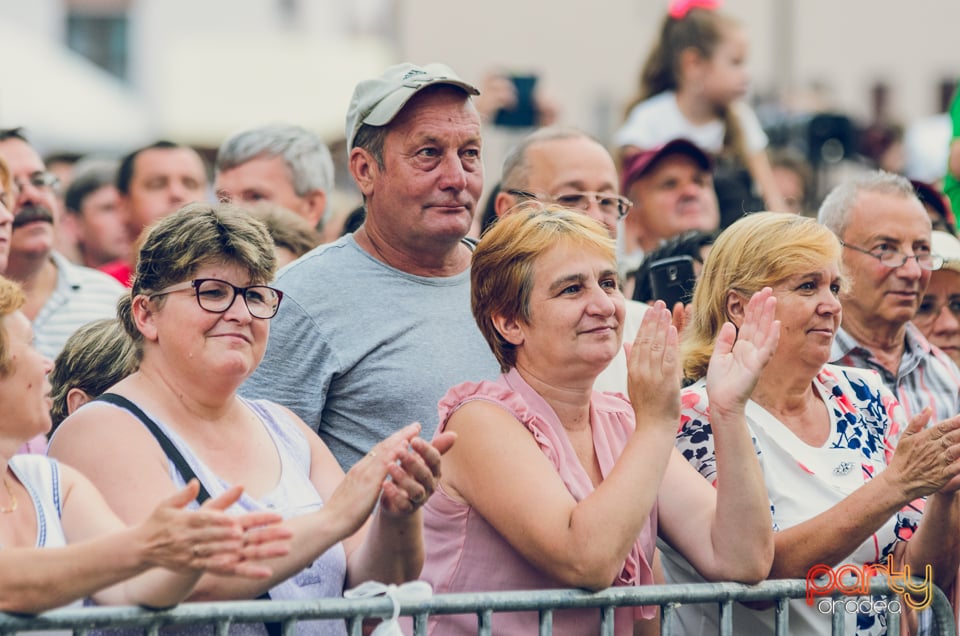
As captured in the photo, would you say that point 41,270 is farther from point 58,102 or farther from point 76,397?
point 58,102

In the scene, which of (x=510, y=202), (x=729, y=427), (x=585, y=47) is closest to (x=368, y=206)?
(x=510, y=202)

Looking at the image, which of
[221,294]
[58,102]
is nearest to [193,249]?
[221,294]

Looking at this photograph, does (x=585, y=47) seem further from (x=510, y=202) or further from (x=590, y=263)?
(x=590, y=263)

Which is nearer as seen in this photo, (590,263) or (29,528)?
(29,528)

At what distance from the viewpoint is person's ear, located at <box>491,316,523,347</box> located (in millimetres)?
3613

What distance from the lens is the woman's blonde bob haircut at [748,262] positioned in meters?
4.04

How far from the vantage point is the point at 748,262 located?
4.09 m

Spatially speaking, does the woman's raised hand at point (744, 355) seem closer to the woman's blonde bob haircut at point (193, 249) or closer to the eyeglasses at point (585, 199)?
the woman's blonde bob haircut at point (193, 249)

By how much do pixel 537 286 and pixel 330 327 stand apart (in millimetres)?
777

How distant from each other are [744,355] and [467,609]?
2.98 ft

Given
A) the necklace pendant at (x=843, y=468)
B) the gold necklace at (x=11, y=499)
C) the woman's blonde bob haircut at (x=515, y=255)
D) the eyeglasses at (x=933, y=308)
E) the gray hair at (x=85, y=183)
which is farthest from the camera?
the gray hair at (x=85, y=183)

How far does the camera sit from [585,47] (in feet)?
82.0

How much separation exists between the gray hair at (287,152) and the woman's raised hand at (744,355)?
262 cm

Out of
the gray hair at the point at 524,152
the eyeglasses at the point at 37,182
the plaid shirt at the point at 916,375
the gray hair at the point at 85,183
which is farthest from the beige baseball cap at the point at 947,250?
the gray hair at the point at 85,183
